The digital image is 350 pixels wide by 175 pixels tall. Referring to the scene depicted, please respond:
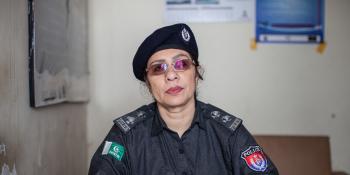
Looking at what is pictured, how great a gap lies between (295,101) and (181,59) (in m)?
1.09

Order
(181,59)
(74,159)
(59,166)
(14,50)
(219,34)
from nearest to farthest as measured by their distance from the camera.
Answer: (14,50) < (181,59) < (59,166) < (74,159) < (219,34)

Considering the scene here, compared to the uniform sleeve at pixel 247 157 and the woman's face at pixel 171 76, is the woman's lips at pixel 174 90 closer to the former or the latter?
the woman's face at pixel 171 76

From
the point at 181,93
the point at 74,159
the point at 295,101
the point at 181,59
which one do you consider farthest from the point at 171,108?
the point at 295,101

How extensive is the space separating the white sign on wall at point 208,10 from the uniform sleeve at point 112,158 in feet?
3.21

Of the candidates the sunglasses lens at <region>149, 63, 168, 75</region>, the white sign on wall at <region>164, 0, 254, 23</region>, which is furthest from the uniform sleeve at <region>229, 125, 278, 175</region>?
the white sign on wall at <region>164, 0, 254, 23</region>

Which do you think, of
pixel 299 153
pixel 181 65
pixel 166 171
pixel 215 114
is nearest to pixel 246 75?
pixel 299 153

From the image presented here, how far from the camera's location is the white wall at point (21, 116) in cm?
99

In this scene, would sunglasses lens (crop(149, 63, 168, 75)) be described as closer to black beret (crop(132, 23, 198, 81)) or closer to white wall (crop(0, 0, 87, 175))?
black beret (crop(132, 23, 198, 81))

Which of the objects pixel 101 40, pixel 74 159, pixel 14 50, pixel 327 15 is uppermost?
pixel 327 15

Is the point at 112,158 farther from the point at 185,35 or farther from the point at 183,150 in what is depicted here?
the point at 185,35

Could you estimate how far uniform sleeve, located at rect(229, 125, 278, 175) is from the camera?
3.70ft

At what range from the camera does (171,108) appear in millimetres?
1260

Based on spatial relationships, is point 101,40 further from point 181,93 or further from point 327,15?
point 327,15

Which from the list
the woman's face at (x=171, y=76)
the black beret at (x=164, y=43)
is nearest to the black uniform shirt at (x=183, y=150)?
the woman's face at (x=171, y=76)
